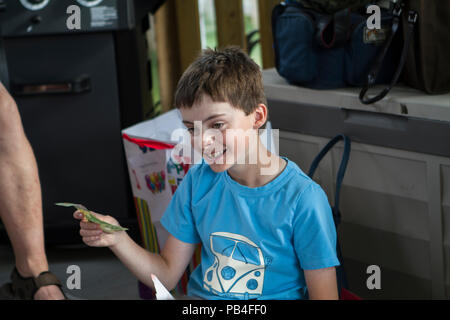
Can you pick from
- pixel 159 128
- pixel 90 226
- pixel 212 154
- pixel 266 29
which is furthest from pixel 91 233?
pixel 266 29

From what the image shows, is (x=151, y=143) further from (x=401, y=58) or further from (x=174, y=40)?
(x=174, y=40)

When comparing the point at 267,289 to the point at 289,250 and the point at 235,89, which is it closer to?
the point at 289,250

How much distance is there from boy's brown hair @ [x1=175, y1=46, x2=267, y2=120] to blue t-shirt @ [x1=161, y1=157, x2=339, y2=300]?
158 millimetres

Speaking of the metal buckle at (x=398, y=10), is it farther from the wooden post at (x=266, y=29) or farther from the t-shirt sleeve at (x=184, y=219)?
the wooden post at (x=266, y=29)

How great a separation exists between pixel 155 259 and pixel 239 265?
18cm

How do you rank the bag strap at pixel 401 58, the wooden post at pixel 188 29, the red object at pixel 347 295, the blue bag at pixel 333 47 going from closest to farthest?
the red object at pixel 347 295 < the bag strap at pixel 401 58 < the blue bag at pixel 333 47 < the wooden post at pixel 188 29

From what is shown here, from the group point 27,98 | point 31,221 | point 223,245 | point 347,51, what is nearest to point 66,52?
point 27,98

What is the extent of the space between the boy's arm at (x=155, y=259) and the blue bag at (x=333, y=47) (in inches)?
24.7

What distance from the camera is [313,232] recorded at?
1109 mm

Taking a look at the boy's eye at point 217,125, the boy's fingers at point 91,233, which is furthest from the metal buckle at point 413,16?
the boy's fingers at point 91,233

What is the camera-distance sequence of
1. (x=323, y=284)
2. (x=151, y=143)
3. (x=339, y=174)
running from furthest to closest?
(x=151, y=143), (x=339, y=174), (x=323, y=284)

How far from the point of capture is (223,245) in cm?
118

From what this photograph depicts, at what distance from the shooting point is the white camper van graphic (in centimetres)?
117

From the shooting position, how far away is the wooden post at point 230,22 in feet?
8.38
